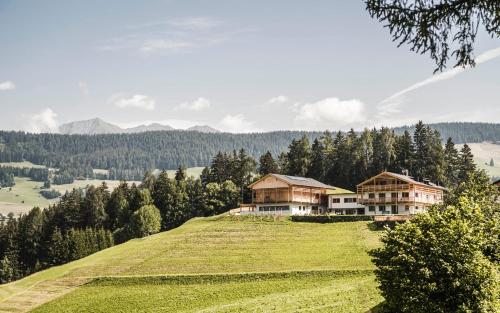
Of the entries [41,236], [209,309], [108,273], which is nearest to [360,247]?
[209,309]

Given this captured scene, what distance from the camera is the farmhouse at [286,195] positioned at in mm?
99812

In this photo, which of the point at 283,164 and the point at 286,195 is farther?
the point at 283,164

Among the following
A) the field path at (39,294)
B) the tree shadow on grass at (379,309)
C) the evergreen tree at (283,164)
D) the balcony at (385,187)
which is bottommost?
the field path at (39,294)

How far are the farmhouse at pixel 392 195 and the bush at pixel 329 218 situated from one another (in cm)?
1213

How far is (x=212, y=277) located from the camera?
5741cm

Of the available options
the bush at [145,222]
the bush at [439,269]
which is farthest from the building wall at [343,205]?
the bush at [439,269]

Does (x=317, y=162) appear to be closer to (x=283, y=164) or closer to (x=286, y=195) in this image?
(x=283, y=164)

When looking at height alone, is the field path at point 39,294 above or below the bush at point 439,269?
below

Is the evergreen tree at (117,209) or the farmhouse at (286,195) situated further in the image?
the evergreen tree at (117,209)

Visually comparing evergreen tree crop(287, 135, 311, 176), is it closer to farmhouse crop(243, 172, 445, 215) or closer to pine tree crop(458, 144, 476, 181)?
farmhouse crop(243, 172, 445, 215)

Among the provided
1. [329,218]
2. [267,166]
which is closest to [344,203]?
[329,218]

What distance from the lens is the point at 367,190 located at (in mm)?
94000

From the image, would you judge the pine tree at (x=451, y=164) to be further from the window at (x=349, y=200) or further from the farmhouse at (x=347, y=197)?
the window at (x=349, y=200)

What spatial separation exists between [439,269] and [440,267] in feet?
0.53
